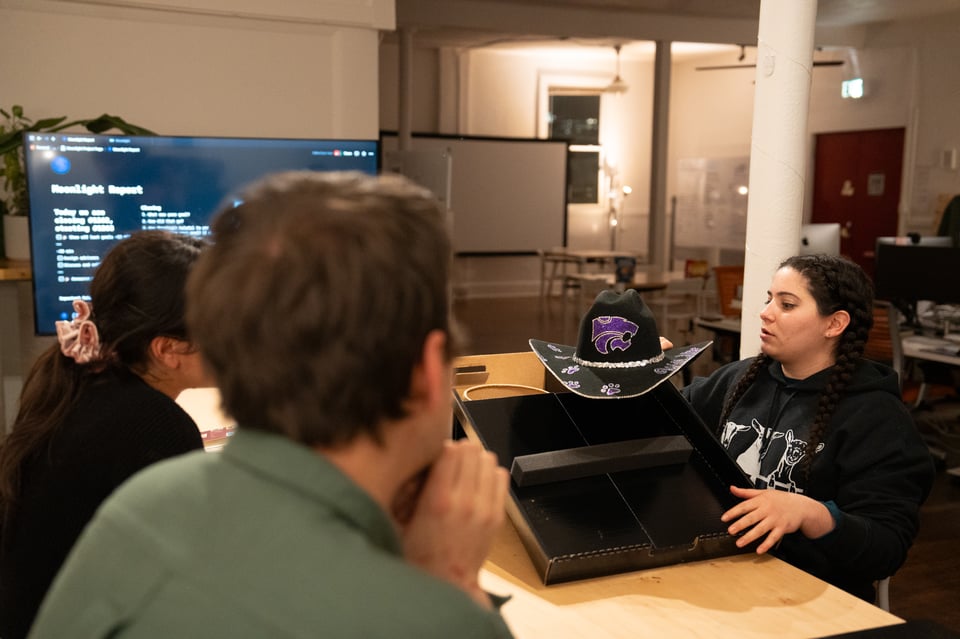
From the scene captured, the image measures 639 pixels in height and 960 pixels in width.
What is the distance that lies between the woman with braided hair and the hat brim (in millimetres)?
212

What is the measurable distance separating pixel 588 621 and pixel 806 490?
0.72 metres

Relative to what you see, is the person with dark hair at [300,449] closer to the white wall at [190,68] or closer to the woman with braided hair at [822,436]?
the woman with braided hair at [822,436]

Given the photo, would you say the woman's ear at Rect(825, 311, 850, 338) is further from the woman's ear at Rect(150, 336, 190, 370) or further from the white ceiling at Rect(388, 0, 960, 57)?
the white ceiling at Rect(388, 0, 960, 57)

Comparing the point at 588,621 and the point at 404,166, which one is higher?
the point at 404,166

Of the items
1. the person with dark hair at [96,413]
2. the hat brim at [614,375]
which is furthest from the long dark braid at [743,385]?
the person with dark hair at [96,413]

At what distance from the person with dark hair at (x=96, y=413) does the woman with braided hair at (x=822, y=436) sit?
877 millimetres

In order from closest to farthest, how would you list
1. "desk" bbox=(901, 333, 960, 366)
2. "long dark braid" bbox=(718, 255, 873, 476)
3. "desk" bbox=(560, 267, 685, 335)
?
"long dark braid" bbox=(718, 255, 873, 476) → "desk" bbox=(901, 333, 960, 366) → "desk" bbox=(560, 267, 685, 335)

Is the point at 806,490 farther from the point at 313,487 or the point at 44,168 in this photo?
the point at 44,168

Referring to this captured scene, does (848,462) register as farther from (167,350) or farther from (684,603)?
(167,350)

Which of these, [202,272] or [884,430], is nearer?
[202,272]

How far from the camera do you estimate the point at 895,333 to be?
4664mm

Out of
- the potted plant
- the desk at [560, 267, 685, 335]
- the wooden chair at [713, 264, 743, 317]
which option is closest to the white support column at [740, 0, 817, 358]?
the potted plant

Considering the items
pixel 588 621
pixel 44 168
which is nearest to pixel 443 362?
pixel 588 621

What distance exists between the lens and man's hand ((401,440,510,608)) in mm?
732
